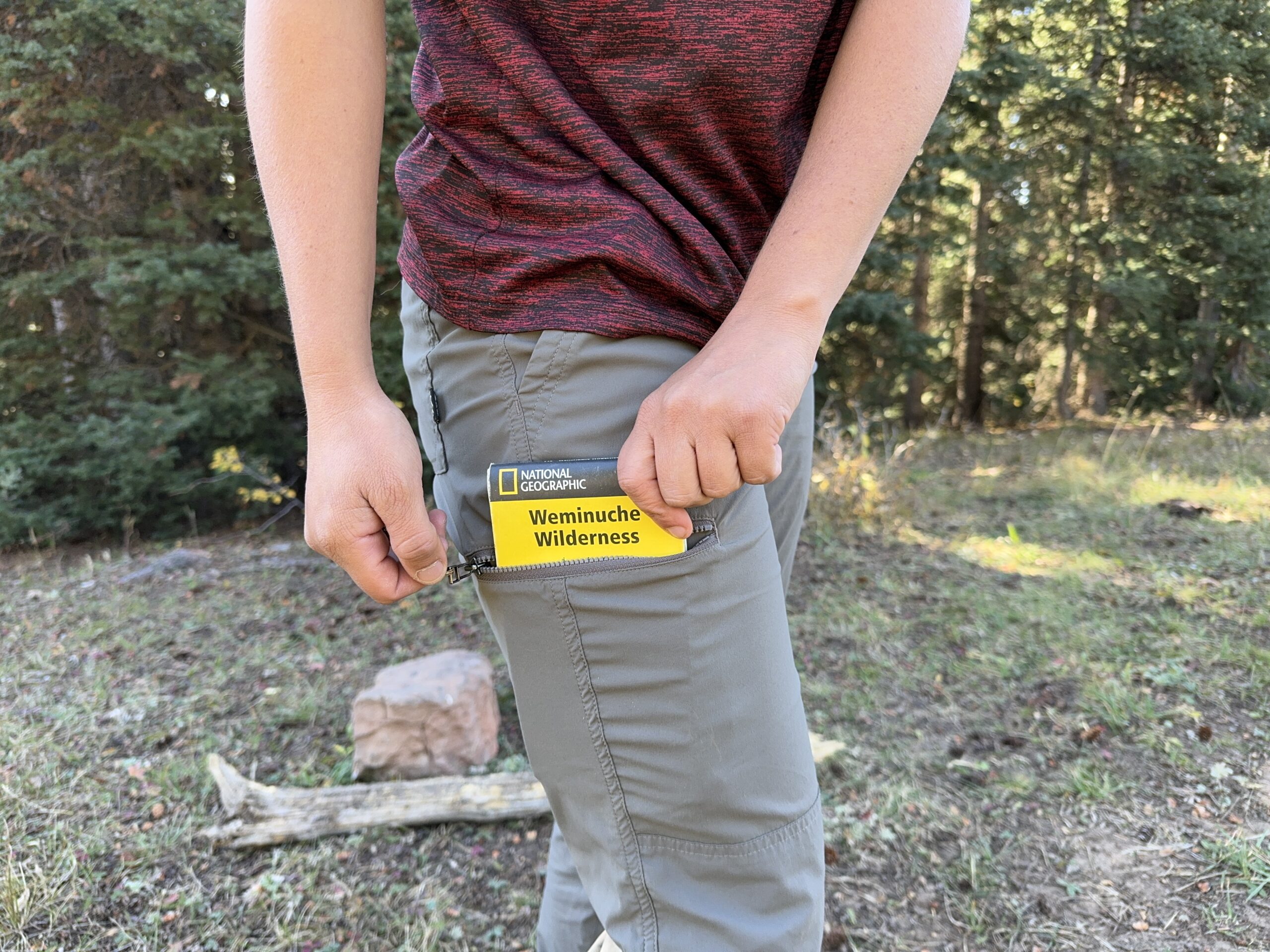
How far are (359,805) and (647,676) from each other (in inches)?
70.2

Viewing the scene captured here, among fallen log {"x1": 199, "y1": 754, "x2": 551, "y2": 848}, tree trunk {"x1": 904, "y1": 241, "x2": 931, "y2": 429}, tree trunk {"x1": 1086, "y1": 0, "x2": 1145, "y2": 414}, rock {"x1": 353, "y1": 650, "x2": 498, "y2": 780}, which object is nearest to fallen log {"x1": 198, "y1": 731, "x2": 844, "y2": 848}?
fallen log {"x1": 199, "y1": 754, "x2": 551, "y2": 848}

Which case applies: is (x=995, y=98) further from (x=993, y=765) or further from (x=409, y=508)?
(x=409, y=508)

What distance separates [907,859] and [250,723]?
2.09m

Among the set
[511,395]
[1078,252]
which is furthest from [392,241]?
[1078,252]

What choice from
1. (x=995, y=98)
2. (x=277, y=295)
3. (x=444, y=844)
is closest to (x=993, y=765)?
(x=444, y=844)

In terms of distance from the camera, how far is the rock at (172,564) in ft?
14.8

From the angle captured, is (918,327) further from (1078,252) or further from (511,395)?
(511,395)

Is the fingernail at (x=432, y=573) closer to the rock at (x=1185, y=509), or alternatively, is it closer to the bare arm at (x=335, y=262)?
the bare arm at (x=335, y=262)

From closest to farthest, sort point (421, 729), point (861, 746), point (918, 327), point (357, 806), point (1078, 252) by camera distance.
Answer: point (357, 806), point (421, 729), point (861, 746), point (1078, 252), point (918, 327)

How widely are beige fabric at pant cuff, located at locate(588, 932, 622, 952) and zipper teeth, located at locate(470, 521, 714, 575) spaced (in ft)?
1.57

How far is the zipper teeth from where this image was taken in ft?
2.54

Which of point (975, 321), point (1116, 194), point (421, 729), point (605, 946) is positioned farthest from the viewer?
point (975, 321)

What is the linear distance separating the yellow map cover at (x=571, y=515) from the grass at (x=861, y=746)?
1.47 meters

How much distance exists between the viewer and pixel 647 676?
0.79 meters
